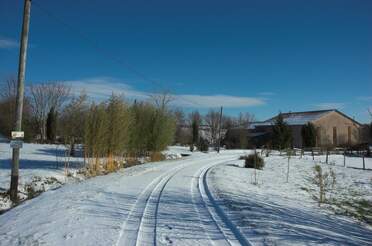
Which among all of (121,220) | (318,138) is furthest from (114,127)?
(318,138)

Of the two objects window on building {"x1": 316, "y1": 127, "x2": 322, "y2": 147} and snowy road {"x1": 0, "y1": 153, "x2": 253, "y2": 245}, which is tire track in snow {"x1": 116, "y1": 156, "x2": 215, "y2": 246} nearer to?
snowy road {"x1": 0, "y1": 153, "x2": 253, "y2": 245}

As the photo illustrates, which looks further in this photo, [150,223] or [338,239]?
[150,223]

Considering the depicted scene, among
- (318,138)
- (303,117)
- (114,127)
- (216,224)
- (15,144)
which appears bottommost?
(216,224)

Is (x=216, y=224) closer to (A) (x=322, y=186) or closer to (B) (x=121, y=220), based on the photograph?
→ (B) (x=121, y=220)

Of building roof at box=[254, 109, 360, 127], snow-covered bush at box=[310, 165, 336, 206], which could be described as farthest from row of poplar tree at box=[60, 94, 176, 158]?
building roof at box=[254, 109, 360, 127]

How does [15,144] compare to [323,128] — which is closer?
[15,144]

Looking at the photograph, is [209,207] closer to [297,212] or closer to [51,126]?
[297,212]

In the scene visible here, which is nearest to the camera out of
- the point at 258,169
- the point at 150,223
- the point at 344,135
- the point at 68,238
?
the point at 68,238

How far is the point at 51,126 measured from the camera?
200 feet

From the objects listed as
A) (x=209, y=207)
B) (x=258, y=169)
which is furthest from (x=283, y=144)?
(x=209, y=207)

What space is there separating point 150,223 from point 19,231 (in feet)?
8.27

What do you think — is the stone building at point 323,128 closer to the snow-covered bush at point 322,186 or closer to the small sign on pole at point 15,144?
the snow-covered bush at point 322,186

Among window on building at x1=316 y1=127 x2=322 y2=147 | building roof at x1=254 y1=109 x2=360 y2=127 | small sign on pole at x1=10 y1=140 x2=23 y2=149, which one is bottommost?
small sign on pole at x1=10 y1=140 x2=23 y2=149

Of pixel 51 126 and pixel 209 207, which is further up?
pixel 51 126
